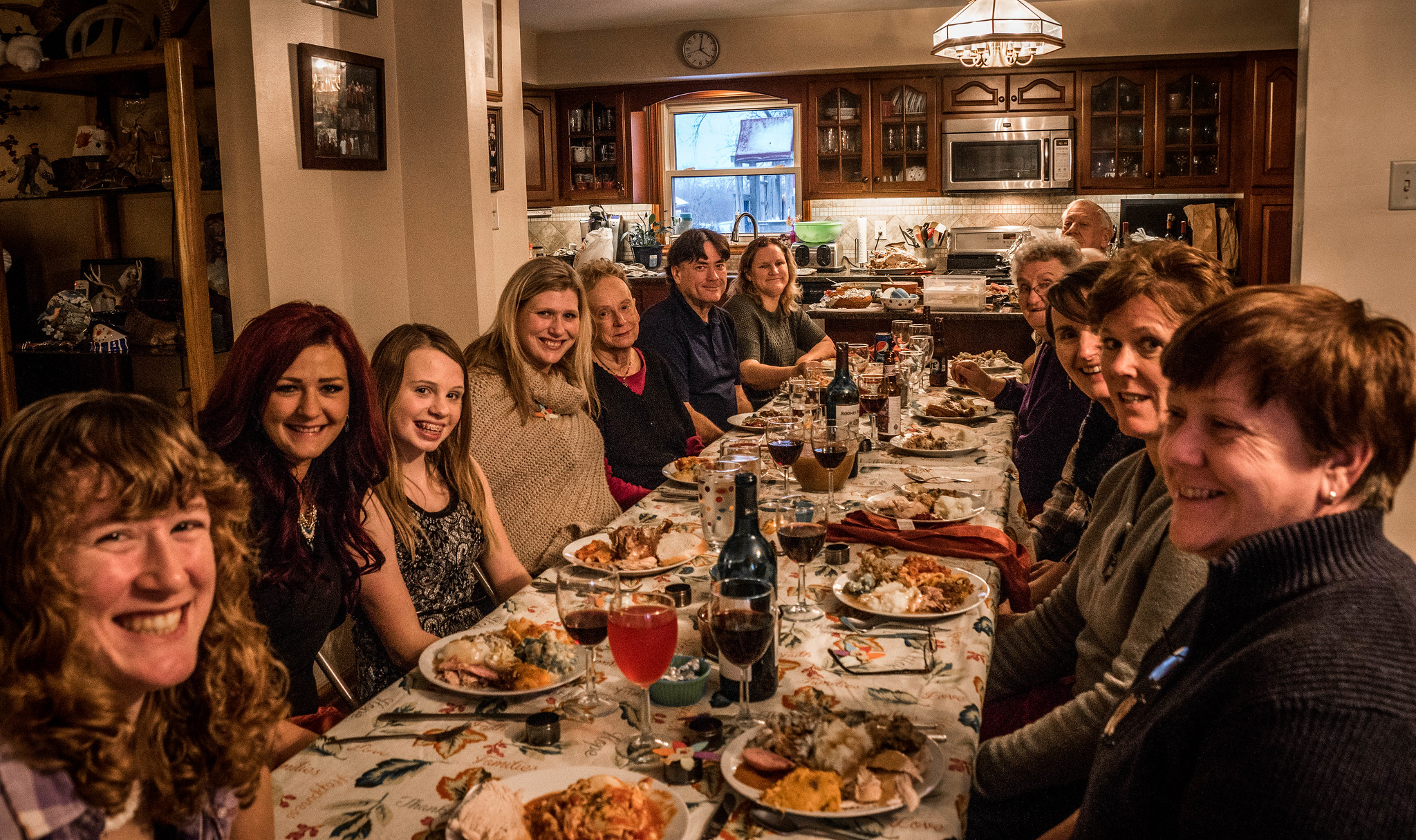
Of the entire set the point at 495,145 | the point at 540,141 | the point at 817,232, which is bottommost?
the point at 817,232

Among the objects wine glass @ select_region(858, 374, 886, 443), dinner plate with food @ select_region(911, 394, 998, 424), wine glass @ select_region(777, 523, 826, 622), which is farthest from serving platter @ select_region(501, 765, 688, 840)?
dinner plate with food @ select_region(911, 394, 998, 424)

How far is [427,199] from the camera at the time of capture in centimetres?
391

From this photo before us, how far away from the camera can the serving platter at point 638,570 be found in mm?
1912

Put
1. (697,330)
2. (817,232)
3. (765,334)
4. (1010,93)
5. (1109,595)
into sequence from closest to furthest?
1. (1109,595)
2. (697,330)
3. (765,334)
4. (1010,93)
5. (817,232)

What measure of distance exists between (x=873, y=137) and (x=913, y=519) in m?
6.21

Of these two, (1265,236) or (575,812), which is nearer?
(575,812)

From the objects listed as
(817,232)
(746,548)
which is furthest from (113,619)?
(817,232)

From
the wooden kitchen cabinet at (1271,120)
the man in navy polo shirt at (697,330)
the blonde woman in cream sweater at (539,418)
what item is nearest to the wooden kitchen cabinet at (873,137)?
the wooden kitchen cabinet at (1271,120)

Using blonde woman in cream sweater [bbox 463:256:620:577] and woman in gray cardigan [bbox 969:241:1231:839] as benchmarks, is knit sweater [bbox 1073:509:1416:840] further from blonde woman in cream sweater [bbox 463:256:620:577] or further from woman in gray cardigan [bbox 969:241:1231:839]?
blonde woman in cream sweater [bbox 463:256:620:577]

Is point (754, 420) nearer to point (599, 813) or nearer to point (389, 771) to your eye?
point (389, 771)

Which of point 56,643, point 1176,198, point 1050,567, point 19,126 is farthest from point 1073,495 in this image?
point 1176,198

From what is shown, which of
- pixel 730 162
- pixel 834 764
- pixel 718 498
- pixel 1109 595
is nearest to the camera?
pixel 834 764

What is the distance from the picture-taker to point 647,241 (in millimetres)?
8414

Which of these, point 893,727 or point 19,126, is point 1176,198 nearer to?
point 19,126
